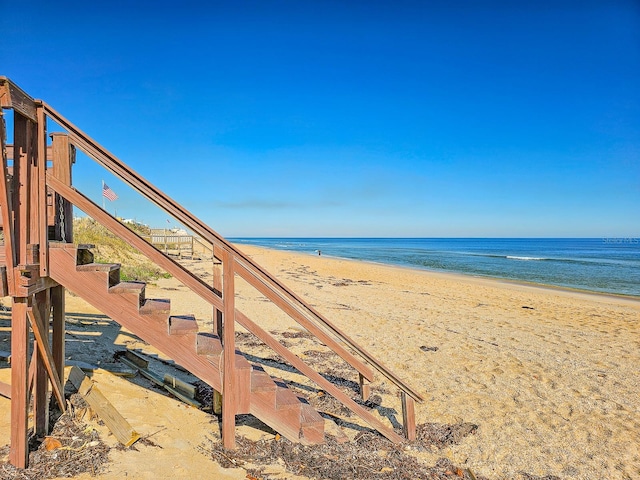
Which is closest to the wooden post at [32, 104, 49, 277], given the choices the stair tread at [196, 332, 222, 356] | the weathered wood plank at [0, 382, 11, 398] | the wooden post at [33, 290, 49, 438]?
the wooden post at [33, 290, 49, 438]

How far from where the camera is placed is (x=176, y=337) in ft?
12.7

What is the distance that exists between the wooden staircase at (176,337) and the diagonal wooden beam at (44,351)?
35cm

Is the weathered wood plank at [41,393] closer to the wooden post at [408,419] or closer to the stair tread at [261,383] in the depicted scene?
the stair tread at [261,383]

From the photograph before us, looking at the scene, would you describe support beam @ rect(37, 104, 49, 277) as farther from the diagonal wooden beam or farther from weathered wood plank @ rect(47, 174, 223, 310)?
the diagonal wooden beam

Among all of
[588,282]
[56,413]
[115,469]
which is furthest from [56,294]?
[588,282]

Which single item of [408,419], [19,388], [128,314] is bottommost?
[408,419]

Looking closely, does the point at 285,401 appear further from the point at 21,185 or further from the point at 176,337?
the point at 21,185

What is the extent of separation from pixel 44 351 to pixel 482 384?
581cm

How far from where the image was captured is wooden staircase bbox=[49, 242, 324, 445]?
12.0 ft

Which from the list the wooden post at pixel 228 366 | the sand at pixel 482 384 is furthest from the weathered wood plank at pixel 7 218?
the sand at pixel 482 384

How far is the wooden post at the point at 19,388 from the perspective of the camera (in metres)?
3.40

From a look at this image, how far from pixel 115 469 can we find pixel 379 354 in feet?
16.8

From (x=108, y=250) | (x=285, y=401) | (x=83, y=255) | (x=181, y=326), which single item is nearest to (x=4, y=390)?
(x=83, y=255)

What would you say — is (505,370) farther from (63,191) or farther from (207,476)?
(63,191)
